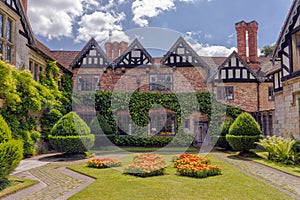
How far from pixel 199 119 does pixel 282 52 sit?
24.6 ft

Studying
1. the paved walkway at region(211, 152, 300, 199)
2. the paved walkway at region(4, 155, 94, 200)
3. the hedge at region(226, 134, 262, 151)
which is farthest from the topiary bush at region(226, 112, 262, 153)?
the paved walkway at region(4, 155, 94, 200)

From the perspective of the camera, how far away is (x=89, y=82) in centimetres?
2048

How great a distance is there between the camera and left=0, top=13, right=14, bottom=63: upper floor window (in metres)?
12.0

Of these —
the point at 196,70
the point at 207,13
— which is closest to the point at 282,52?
the point at 207,13

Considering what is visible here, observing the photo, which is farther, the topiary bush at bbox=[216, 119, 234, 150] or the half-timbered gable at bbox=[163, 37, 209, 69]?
the half-timbered gable at bbox=[163, 37, 209, 69]

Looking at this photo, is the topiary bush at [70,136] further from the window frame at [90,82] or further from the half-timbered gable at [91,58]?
the half-timbered gable at [91,58]

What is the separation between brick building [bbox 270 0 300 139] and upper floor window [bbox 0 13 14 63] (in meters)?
13.7

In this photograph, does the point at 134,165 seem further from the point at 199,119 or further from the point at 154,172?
the point at 199,119

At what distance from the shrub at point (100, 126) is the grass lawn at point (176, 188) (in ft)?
28.5

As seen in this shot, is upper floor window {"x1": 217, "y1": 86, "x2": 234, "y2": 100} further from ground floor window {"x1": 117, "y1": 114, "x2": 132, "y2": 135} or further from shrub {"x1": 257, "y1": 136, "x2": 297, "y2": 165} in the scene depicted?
shrub {"x1": 257, "y1": 136, "x2": 297, "y2": 165}

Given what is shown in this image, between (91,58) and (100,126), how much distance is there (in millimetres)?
6159

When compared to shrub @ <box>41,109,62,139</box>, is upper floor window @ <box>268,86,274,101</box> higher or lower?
higher

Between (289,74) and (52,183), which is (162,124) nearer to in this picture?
(289,74)

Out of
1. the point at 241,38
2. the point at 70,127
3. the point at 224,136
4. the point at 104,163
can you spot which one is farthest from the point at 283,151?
the point at 241,38
